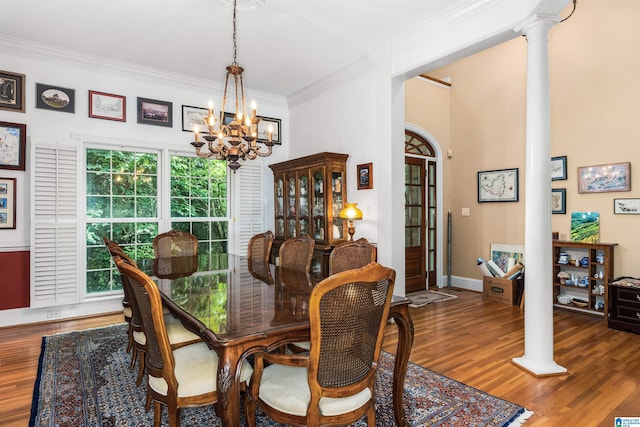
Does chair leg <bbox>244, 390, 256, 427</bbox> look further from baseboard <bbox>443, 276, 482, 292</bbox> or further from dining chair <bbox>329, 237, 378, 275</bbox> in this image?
baseboard <bbox>443, 276, 482, 292</bbox>

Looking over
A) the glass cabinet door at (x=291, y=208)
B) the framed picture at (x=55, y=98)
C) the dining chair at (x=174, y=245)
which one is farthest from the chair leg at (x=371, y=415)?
the framed picture at (x=55, y=98)

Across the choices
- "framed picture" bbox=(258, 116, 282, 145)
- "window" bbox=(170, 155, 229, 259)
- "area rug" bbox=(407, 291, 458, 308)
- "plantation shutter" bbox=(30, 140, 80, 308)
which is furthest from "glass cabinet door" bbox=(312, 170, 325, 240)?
"plantation shutter" bbox=(30, 140, 80, 308)

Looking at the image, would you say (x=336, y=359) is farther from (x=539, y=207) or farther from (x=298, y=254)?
(x=539, y=207)

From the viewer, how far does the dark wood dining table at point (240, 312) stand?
150cm

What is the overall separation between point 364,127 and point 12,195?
4028 mm

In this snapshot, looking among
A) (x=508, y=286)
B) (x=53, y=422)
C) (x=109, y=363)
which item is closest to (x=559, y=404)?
(x=508, y=286)

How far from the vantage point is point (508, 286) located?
15.8ft

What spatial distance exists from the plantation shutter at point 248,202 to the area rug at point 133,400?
2521 millimetres

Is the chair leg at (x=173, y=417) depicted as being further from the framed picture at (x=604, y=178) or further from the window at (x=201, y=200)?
the framed picture at (x=604, y=178)

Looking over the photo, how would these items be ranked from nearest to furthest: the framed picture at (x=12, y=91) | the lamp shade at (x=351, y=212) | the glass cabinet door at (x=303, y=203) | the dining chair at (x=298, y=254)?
the dining chair at (x=298, y=254) → the framed picture at (x=12, y=91) → the lamp shade at (x=351, y=212) → the glass cabinet door at (x=303, y=203)

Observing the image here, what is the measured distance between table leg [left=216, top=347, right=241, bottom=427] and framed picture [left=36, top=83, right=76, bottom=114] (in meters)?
4.16

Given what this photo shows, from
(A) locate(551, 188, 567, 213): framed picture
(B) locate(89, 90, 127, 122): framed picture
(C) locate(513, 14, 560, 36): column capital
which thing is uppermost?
(C) locate(513, 14, 560, 36): column capital

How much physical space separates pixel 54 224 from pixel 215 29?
9.16 feet

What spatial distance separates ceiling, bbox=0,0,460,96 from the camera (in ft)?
10.7
